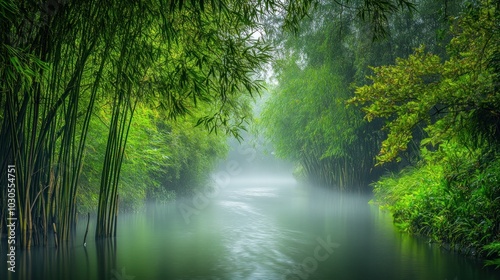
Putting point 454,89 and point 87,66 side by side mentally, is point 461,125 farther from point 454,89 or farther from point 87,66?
point 87,66

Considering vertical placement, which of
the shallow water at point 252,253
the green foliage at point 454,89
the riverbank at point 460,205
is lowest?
the shallow water at point 252,253

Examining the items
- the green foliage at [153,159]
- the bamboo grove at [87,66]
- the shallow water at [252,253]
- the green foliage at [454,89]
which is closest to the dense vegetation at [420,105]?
the green foliage at [454,89]

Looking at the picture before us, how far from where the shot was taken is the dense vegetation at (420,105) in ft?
22.8

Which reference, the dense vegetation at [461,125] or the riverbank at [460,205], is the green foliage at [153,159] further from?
the riverbank at [460,205]

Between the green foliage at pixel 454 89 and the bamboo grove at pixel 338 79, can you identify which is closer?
the green foliage at pixel 454 89

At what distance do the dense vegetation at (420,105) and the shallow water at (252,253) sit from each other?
592 mm

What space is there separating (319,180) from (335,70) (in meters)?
8.54

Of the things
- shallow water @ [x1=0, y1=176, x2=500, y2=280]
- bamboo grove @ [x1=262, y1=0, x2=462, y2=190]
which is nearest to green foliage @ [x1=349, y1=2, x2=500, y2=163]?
shallow water @ [x1=0, y1=176, x2=500, y2=280]

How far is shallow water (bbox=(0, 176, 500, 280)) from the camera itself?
21.2 ft

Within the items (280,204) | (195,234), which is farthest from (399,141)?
(280,204)

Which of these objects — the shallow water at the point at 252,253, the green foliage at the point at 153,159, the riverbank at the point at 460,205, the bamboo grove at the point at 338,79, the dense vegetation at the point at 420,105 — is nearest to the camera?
the shallow water at the point at 252,253

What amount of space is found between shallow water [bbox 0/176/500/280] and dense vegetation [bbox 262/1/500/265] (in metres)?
0.59

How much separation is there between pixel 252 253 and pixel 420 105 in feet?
10.5

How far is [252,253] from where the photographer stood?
8062 millimetres
